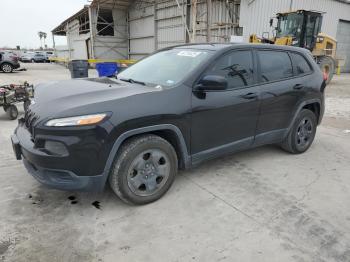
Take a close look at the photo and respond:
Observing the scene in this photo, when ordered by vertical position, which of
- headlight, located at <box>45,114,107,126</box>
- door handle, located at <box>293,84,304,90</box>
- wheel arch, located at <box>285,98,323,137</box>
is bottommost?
wheel arch, located at <box>285,98,323,137</box>

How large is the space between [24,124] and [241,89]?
8.42 ft

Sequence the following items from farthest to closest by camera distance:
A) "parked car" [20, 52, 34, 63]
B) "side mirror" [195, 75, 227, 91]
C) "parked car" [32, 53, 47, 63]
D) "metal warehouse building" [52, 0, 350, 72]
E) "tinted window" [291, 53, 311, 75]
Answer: "parked car" [20, 52, 34, 63] < "parked car" [32, 53, 47, 63] < "metal warehouse building" [52, 0, 350, 72] < "tinted window" [291, 53, 311, 75] < "side mirror" [195, 75, 227, 91]

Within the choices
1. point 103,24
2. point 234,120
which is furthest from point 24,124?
point 103,24

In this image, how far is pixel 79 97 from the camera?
2908mm

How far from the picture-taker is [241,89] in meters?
3.68

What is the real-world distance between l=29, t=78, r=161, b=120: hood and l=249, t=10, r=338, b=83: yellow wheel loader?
1283 centimetres

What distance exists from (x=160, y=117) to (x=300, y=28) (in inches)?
534

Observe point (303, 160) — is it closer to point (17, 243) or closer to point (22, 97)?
point (17, 243)

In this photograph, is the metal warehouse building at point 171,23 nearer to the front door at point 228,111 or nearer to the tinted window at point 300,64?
the tinted window at point 300,64

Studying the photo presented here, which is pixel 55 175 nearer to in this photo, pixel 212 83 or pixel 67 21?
pixel 212 83

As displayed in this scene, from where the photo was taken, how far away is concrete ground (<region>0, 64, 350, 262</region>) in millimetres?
2471

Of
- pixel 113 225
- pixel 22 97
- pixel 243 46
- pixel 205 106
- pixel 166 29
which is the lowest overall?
pixel 113 225

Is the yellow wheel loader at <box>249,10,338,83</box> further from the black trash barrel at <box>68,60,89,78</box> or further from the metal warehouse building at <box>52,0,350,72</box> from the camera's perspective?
the black trash barrel at <box>68,60,89,78</box>

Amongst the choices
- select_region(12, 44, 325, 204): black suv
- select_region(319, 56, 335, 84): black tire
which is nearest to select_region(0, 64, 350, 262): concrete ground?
select_region(12, 44, 325, 204): black suv
